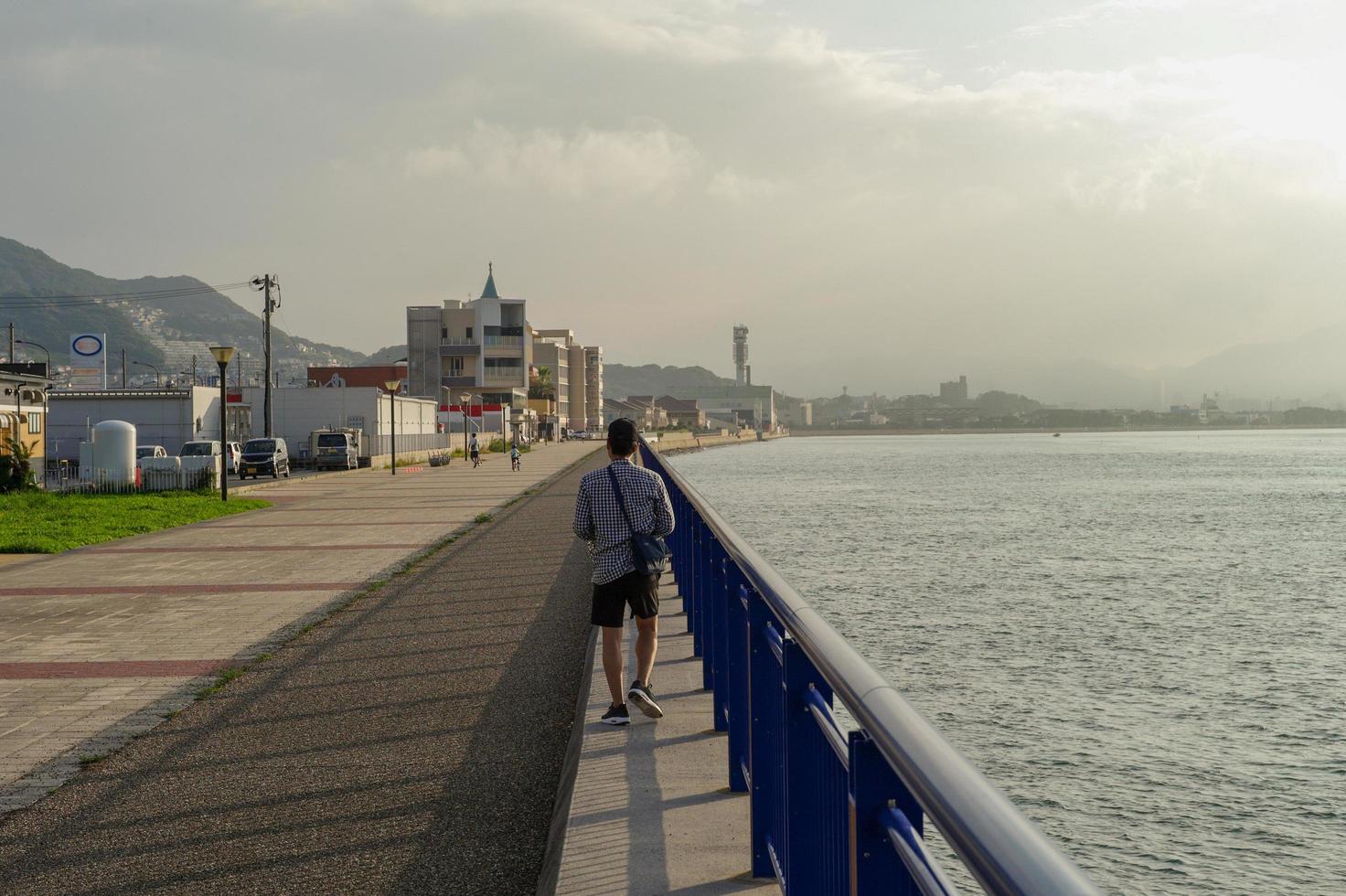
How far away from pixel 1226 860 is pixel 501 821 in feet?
23.8

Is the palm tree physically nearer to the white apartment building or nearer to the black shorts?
the white apartment building

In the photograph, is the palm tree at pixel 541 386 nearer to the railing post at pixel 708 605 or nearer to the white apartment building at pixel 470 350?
the white apartment building at pixel 470 350

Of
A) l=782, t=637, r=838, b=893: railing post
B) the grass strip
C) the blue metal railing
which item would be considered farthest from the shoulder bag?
the grass strip

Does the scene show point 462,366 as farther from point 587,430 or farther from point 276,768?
point 276,768

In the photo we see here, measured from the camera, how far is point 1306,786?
39.3ft

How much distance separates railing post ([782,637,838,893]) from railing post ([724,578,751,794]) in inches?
49.7

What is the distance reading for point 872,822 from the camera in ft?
7.80

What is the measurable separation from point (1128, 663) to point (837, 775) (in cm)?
1607

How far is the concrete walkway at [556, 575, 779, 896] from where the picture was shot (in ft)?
13.8

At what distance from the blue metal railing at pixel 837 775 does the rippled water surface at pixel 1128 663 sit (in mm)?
5553

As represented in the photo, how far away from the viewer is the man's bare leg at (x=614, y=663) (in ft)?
21.3

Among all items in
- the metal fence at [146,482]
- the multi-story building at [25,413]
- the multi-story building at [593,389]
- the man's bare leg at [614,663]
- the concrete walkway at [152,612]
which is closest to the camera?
the man's bare leg at [614,663]

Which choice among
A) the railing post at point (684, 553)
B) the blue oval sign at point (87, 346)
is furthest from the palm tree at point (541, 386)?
the railing post at point (684, 553)

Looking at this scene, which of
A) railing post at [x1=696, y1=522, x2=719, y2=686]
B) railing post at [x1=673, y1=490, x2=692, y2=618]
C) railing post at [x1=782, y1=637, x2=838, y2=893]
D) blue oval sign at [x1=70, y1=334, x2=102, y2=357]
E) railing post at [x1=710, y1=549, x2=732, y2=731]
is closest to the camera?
railing post at [x1=782, y1=637, x2=838, y2=893]
